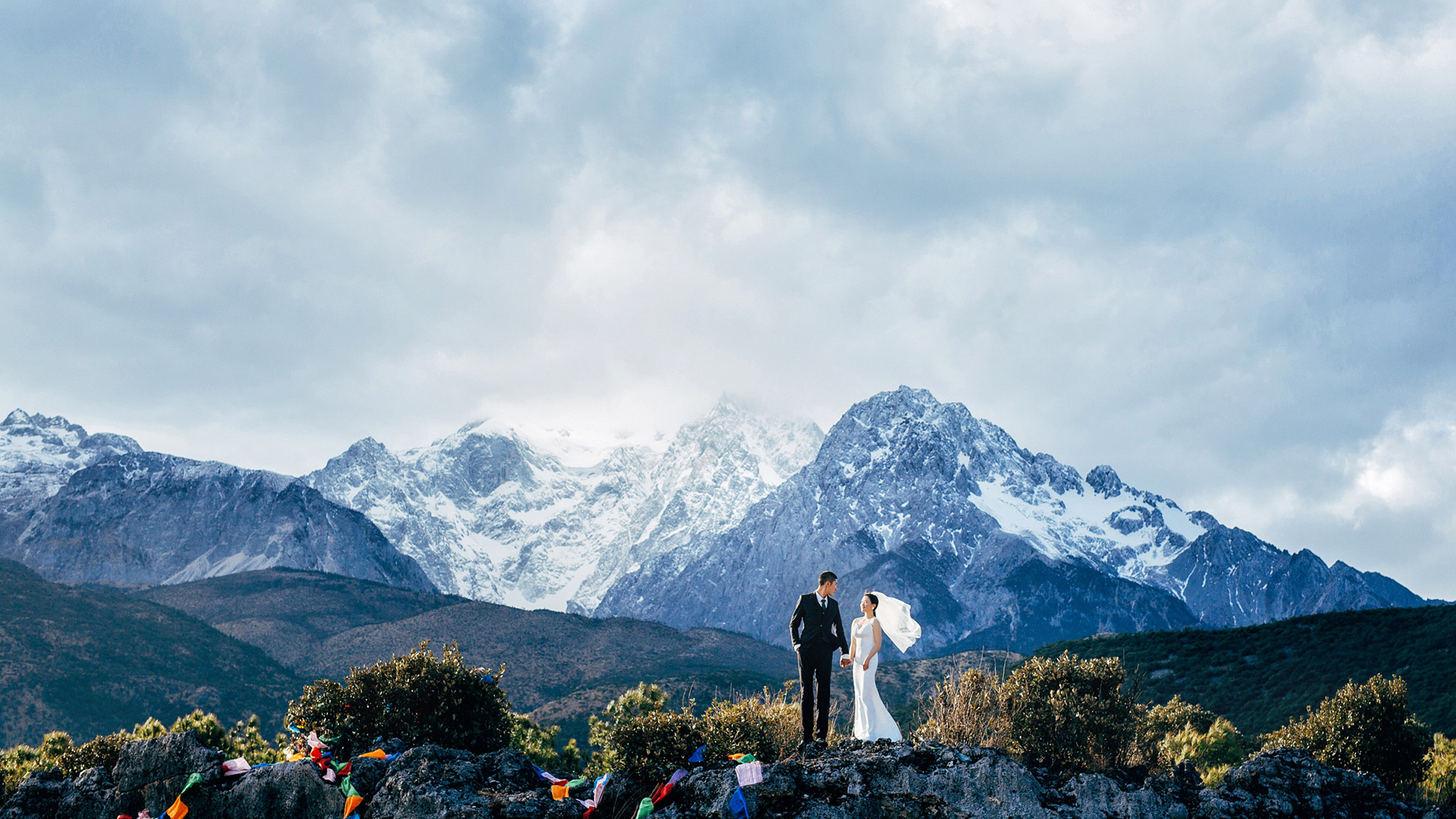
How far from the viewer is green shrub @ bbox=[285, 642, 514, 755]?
21.8 m

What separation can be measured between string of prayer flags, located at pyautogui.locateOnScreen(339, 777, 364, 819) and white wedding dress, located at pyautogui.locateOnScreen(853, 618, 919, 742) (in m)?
9.24

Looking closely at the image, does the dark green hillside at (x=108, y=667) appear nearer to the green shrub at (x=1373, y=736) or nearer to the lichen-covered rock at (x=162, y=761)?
the lichen-covered rock at (x=162, y=761)

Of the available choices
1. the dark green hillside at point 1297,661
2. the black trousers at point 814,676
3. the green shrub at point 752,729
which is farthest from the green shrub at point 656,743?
the dark green hillside at point 1297,661

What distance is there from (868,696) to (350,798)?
9.63 meters

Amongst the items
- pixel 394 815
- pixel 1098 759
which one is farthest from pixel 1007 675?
pixel 394 815

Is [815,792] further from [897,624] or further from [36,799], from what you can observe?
[36,799]

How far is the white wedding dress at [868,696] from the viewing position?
17656mm

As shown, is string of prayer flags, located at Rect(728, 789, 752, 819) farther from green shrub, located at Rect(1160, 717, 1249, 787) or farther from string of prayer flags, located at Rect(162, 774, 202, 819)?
green shrub, located at Rect(1160, 717, 1249, 787)

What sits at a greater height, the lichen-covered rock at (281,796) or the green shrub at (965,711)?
the green shrub at (965,711)

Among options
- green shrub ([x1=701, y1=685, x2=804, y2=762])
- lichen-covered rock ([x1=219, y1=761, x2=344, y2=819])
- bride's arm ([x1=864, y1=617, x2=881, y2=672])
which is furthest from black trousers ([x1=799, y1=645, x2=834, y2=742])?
lichen-covered rock ([x1=219, y1=761, x2=344, y2=819])

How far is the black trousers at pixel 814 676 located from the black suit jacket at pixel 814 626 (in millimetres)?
93

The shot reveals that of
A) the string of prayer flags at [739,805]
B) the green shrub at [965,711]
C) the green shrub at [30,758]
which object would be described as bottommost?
the green shrub at [30,758]

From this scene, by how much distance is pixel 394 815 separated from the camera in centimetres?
1495

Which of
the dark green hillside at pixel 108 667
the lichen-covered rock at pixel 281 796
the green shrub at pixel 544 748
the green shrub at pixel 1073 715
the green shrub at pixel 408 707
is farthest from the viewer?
the dark green hillside at pixel 108 667
